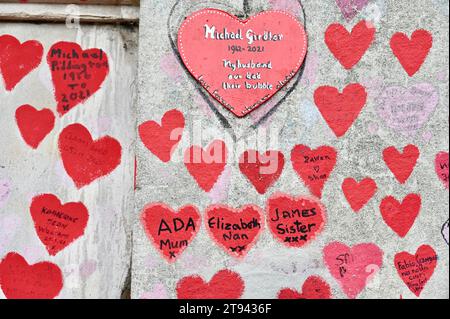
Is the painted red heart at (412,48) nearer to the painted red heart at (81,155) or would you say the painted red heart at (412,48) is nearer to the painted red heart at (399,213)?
the painted red heart at (399,213)

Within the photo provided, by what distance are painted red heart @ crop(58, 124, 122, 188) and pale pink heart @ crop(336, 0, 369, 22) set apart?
59.8 inches

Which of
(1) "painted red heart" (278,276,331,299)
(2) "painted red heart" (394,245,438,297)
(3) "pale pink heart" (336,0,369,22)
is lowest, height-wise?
(1) "painted red heart" (278,276,331,299)

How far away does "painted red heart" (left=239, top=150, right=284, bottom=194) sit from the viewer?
3.93 meters

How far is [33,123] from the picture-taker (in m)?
4.04

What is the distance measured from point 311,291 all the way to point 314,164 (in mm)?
682

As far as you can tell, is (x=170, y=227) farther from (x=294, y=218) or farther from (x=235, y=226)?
(x=294, y=218)

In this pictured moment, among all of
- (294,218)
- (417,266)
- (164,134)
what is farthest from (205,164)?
(417,266)

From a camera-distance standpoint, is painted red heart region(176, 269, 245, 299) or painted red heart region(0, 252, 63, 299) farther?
painted red heart region(0, 252, 63, 299)

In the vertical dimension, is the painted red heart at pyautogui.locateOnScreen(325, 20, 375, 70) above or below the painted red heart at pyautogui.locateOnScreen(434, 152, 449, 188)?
above

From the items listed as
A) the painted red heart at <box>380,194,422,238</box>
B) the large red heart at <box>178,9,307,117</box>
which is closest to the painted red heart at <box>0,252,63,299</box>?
the large red heart at <box>178,9,307,117</box>

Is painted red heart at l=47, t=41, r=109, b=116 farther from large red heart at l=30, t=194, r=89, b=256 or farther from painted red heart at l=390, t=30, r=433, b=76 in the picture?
painted red heart at l=390, t=30, r=433, b=76

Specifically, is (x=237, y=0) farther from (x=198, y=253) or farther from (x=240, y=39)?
(x=198, y=253)

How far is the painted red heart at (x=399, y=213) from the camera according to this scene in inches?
157

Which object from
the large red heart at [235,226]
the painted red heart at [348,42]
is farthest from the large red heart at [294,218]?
the painted red heart at [348,42]
